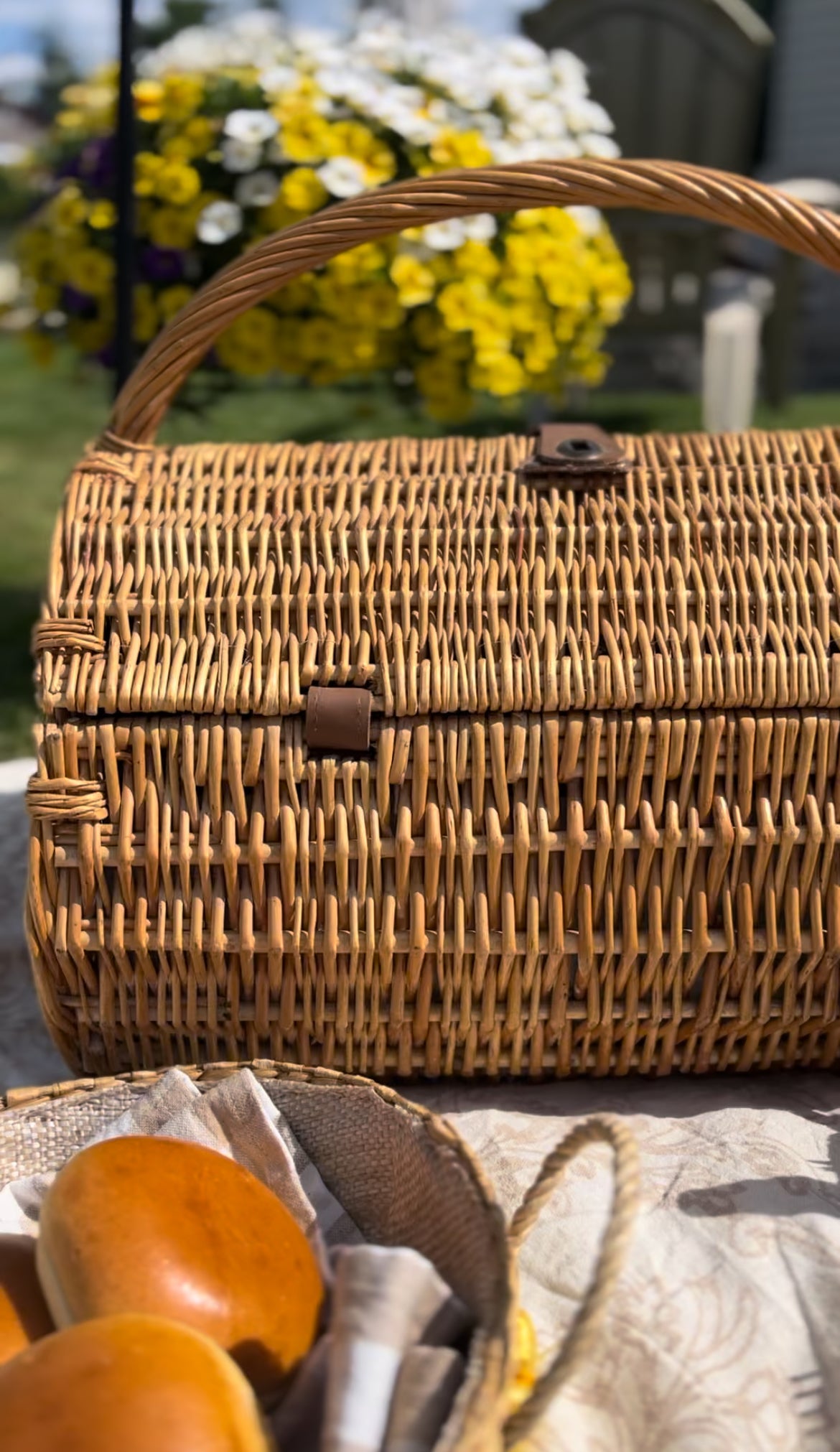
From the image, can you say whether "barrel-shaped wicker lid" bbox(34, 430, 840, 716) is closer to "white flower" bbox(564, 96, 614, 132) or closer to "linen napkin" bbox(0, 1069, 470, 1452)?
"linen napkin" bbox(0, 1069, 470, 1452)

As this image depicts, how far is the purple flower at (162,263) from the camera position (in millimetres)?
1327

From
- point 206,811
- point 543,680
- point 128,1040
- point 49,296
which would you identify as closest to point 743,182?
point 543,680

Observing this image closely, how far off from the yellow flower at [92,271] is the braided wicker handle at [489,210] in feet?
1.85

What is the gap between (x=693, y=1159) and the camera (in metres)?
0.74

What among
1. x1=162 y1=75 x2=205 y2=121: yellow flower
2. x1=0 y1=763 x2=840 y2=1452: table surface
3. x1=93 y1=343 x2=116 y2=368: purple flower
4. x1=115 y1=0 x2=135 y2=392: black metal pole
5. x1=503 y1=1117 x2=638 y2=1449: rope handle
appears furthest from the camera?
x1=93 y1=343 x2=116 y2=368: purple flower

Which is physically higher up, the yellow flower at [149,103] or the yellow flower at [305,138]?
the yellow flower at [149,103]

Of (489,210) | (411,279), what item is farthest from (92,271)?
(489,210)

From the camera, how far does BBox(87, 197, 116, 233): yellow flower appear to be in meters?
1.35

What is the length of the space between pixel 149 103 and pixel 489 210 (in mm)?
712

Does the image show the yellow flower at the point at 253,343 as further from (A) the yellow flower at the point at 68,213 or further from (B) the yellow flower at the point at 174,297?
(A) the yellow flower at the point at 68,213

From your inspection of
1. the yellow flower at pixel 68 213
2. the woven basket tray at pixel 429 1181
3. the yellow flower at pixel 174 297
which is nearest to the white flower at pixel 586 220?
the yellow flower at pixel 174 297

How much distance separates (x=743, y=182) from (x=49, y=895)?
0.62 m

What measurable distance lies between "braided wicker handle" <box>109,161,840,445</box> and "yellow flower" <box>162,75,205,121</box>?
0.59 m

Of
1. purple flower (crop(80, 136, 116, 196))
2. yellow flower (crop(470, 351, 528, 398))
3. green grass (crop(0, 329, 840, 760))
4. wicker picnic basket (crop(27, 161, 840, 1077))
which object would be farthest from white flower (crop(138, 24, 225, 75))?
wicker picnic basket (crop(27, 161, 840, 1077))
